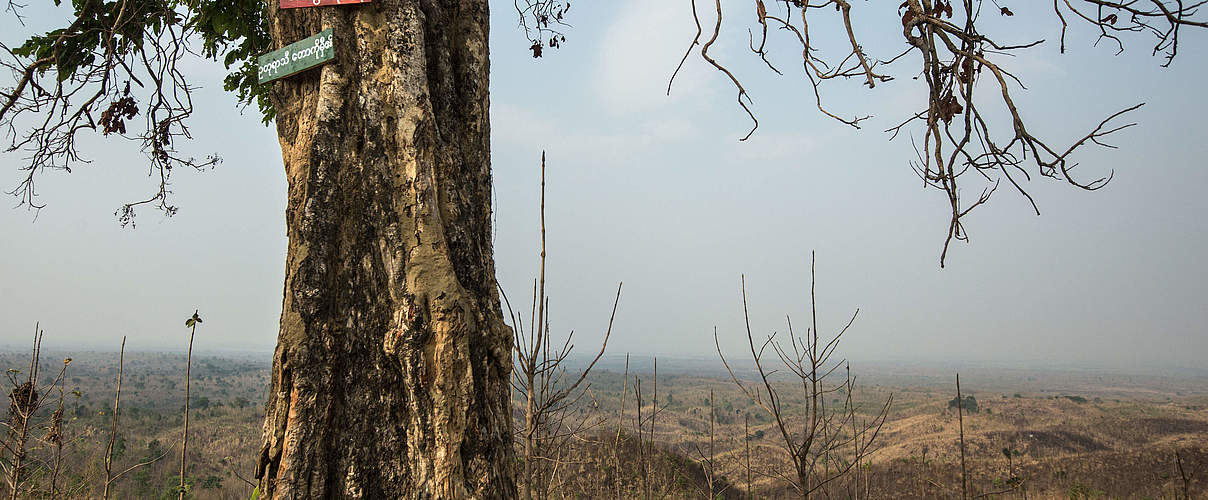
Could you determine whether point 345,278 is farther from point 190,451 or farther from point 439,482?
point 190,451

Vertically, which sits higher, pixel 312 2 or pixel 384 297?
pixel 312 2

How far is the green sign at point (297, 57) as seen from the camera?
166 centimetres

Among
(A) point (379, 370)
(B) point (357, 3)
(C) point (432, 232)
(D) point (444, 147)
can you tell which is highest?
(B) point (357, 3)

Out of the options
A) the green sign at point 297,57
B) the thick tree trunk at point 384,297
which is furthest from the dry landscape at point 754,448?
the green sign at point 297,57

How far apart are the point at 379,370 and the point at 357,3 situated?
40.7 inches

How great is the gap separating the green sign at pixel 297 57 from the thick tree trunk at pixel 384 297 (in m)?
0.04

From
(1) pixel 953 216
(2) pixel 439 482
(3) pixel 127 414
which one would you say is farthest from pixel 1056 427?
(3) pixel 127 414

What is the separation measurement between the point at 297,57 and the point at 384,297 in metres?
0.79

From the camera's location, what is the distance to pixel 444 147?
167 cm

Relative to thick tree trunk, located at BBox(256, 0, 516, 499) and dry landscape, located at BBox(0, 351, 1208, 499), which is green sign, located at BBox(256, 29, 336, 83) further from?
dry landscape, located at BBox(0, 351, 1208, 499)

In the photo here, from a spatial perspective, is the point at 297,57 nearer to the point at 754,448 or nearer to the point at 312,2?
the point at 312,2

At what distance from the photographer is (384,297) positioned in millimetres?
1539

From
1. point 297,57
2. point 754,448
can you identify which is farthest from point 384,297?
point 754,448

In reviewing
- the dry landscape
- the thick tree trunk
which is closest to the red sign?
the thick tree trunk
